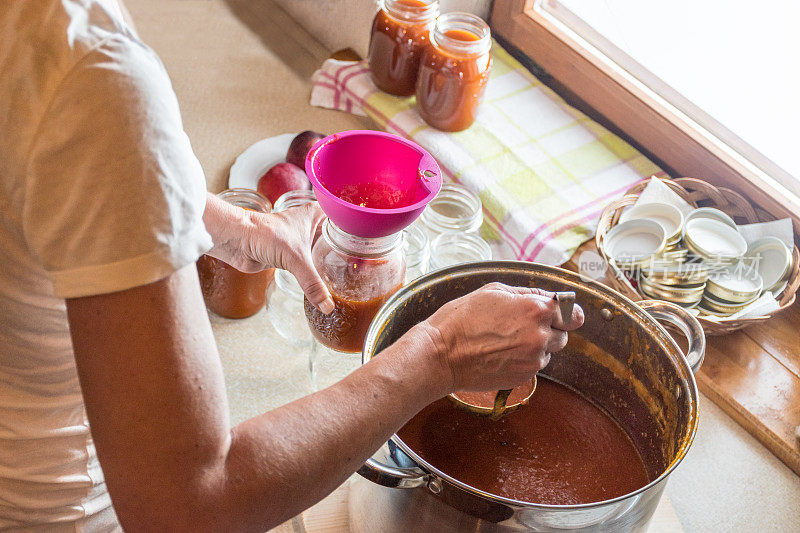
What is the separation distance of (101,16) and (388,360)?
0.33 metres

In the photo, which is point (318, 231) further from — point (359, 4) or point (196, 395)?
point (359, 4)

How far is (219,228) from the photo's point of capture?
842 mm

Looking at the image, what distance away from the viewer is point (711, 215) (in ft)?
3.64

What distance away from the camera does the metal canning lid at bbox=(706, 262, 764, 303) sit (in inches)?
39.8

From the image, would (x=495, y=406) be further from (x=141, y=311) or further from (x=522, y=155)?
(x=522, y=155)

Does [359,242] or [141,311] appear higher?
[141,311]

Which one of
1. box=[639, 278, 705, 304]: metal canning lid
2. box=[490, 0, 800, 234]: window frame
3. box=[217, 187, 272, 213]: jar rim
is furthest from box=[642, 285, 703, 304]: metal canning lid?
box=[217, 187, 272, 213]: jar rim

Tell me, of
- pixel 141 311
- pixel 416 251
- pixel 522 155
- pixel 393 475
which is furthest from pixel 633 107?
pixel 141 311

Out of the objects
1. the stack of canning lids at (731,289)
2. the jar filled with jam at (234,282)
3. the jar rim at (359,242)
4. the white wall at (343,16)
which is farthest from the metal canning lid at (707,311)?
the white wall at (343,16)

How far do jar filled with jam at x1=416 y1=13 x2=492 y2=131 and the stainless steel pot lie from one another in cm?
52

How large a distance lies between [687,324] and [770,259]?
0.37m

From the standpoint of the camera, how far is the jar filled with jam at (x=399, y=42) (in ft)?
4.02

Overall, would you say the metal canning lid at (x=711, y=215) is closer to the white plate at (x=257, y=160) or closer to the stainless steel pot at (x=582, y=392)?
the stainless steel pot at (x=582, y=392)

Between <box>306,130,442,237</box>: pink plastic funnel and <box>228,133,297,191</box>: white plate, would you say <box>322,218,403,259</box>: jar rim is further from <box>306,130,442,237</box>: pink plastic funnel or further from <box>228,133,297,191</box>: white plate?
<box>228,133,297,191</box>: white plate
